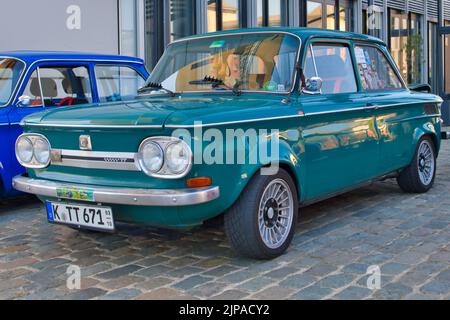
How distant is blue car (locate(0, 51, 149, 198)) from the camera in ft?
19.5

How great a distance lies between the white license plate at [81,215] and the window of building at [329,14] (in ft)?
40.2

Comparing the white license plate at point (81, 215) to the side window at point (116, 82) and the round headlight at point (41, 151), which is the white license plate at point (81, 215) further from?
the side window at point (116, 82)

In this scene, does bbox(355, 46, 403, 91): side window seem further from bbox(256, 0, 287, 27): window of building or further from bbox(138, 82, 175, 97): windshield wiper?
bbox(256, 0, 287, 27): window of building

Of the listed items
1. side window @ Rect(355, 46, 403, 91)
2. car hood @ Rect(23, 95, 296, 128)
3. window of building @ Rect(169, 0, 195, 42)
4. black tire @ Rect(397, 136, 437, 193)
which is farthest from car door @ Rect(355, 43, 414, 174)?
window of building @ Rect(169, 0, 195, 42)

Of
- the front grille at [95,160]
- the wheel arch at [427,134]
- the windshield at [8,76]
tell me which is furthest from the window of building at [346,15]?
the front grille at [95,160]

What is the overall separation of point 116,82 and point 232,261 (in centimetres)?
346

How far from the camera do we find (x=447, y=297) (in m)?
3.57

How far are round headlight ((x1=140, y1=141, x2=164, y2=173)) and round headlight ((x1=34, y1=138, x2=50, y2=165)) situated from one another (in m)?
0.93

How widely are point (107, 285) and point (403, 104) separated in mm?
3700

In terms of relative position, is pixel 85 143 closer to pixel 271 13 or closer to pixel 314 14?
pixel 271 13

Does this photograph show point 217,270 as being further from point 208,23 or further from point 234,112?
point 208,23

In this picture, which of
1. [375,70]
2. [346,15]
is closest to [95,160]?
[375,70]

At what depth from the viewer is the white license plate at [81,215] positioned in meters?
4.07
